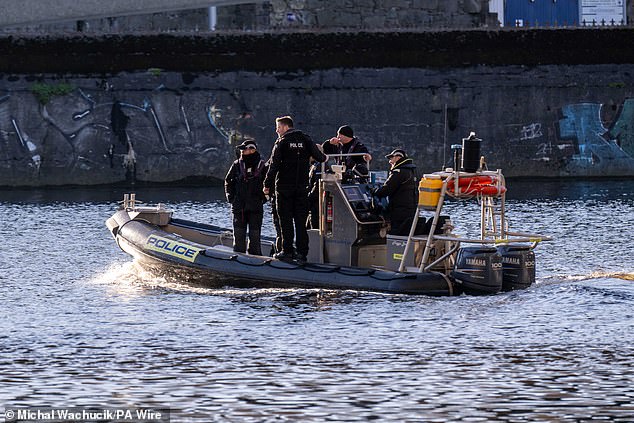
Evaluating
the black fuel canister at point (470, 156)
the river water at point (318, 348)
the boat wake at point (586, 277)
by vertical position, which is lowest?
the river water at point (318, 348)

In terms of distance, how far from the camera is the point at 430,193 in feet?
54.9

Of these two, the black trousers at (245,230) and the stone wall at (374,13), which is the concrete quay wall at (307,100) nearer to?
the stone wall at (374,13)

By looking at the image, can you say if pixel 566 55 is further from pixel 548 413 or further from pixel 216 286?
pixel 548 413

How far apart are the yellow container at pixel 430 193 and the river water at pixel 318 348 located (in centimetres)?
111

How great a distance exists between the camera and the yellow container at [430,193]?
54.6 feet

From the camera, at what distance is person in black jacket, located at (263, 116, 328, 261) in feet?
58.5

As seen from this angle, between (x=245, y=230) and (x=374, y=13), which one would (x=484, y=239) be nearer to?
(x=245, y=230)

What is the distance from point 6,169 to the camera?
37156 mm

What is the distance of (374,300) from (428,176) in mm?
1566

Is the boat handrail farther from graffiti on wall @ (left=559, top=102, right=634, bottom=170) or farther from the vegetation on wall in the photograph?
the vegetation on wall

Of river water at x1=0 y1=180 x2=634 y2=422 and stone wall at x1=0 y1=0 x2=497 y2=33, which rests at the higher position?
stone wall at x1=0 y1=0 x2=497 y2=33

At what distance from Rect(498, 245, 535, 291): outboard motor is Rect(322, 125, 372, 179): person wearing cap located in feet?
7.35

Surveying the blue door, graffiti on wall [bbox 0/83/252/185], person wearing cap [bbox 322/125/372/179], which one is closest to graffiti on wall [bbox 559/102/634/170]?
the blue door

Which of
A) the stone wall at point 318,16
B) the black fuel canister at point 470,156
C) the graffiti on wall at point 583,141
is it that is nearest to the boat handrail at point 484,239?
the black fuel canister at point 470,156
